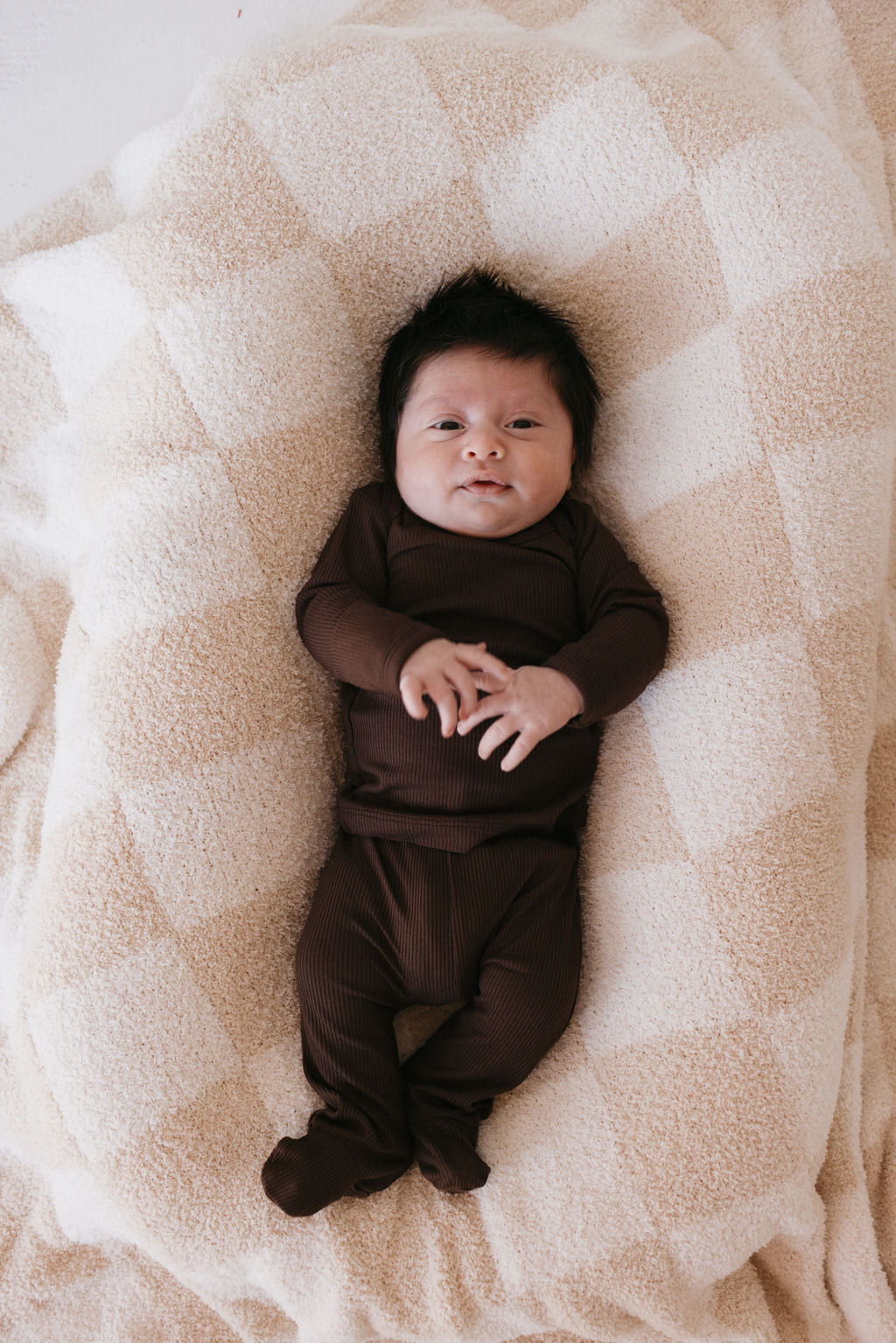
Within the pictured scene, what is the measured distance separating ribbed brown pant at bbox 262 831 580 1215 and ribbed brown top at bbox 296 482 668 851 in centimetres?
6

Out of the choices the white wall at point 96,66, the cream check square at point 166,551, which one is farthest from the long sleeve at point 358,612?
the white wall at point 96,66

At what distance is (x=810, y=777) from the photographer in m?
1.24

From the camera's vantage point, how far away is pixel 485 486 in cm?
127

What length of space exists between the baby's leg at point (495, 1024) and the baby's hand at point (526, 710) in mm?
170

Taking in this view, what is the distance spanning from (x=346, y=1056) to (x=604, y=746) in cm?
55

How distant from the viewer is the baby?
118 cm

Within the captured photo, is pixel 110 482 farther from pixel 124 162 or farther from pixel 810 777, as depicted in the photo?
pixel 810 777

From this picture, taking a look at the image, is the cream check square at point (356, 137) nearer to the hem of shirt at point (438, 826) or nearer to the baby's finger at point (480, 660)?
the baby's finger at point (480, 660)

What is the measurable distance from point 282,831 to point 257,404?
1.94ft

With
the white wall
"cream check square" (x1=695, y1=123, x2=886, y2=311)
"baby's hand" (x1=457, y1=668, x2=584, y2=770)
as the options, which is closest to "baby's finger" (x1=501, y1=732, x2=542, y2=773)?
"baby's hand" (x1=457, y1=668, x2=584, y2=770)

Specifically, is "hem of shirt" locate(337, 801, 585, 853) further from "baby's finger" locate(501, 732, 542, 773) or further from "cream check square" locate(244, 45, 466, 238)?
"cream check square" locate(244, 45, 466, 238)

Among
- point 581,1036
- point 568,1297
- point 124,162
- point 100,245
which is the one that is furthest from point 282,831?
point 124,162

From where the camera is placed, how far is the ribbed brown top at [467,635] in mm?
1227

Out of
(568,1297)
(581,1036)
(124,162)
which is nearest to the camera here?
(568,1297)
